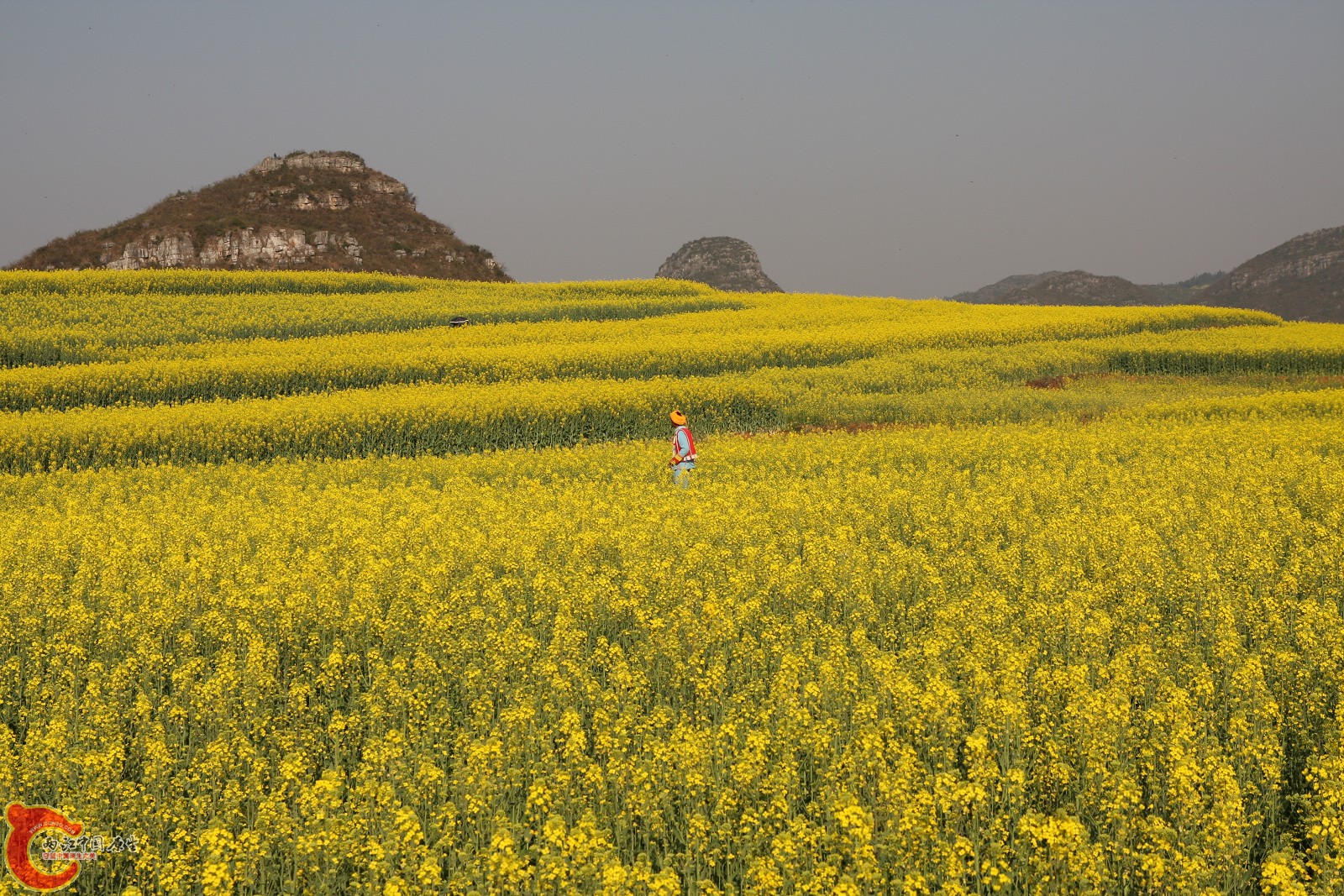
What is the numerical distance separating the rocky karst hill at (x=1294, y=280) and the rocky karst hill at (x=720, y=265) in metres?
71.6

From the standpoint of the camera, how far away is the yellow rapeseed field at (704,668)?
247 inches

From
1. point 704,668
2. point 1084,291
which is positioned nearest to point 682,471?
point 704,668

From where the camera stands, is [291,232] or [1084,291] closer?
[291,232]

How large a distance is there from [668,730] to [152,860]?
3583 mm

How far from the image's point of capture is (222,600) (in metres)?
11.2

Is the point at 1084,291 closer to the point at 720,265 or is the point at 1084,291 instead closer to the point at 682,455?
the point at 720,265

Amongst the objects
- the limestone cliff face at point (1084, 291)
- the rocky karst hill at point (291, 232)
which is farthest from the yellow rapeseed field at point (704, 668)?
the limestone cliff face at point (1084, 291)

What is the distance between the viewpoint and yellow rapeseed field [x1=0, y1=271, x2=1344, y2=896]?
629cm

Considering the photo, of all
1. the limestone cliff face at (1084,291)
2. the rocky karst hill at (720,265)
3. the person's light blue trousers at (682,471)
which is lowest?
the person's light blue trousers at (682,471)

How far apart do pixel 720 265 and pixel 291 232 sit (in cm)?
7193

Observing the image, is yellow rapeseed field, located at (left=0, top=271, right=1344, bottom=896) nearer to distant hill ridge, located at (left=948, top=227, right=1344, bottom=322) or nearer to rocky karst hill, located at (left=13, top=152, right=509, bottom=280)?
rocky karst hill, located at (left=13, top=152, right=509, bottom=280)

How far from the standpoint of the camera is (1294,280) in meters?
174

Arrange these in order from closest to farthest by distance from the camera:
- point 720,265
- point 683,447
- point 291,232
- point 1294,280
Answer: point 683,447
point 291,232
point 720,265
point 1294,280

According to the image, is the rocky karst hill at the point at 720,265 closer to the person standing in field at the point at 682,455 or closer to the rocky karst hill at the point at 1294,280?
the rocky karst hill at the point at 1294,280
